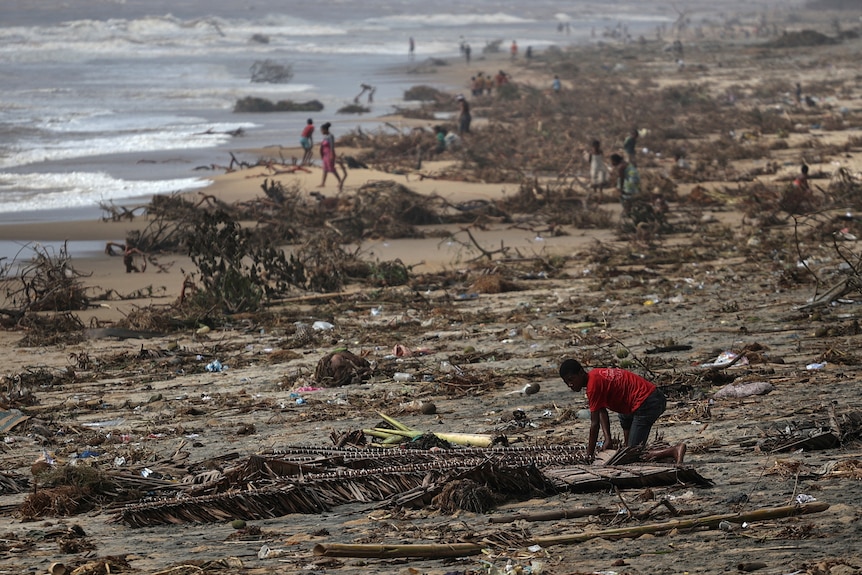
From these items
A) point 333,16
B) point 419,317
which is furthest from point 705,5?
point 419,317

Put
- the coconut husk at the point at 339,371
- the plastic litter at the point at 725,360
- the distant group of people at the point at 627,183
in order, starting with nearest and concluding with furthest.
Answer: the plastic litter at the point at 725,360 < the coconut husk at the point at 339,371 < the distant group of people at the point at 627,183

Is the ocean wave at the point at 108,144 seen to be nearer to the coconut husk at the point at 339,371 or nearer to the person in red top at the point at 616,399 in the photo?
the coconut husk at the point at 339,371

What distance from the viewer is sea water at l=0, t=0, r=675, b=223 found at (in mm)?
24172

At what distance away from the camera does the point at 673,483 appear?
5.81 metres

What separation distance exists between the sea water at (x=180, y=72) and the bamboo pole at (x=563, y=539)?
15.4 m

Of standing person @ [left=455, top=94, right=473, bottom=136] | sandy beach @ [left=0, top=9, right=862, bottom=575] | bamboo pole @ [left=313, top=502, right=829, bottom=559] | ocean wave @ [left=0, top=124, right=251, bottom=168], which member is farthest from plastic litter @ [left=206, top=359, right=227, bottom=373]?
standing person @ [left=455, top=94, right=473, bottom=136]

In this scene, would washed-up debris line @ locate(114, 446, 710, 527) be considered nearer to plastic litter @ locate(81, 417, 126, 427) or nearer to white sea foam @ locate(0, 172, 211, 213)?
plastic litter @ locate(81, 417, 126, 427)

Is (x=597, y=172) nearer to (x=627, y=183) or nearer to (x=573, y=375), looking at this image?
(x=627, y=183)

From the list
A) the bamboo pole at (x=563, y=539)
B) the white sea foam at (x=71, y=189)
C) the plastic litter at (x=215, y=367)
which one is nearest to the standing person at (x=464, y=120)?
the white sea foam at (x=71, y=189)

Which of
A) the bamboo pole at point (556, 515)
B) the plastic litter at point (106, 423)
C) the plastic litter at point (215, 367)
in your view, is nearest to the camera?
the bamboo pole at point (556, 515)

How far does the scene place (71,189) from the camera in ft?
72.1

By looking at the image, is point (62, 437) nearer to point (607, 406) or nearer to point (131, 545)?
point (131, 545)

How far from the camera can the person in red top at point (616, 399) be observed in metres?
6.07

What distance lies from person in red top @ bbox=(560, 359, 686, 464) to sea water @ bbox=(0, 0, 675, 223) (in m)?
14.9
